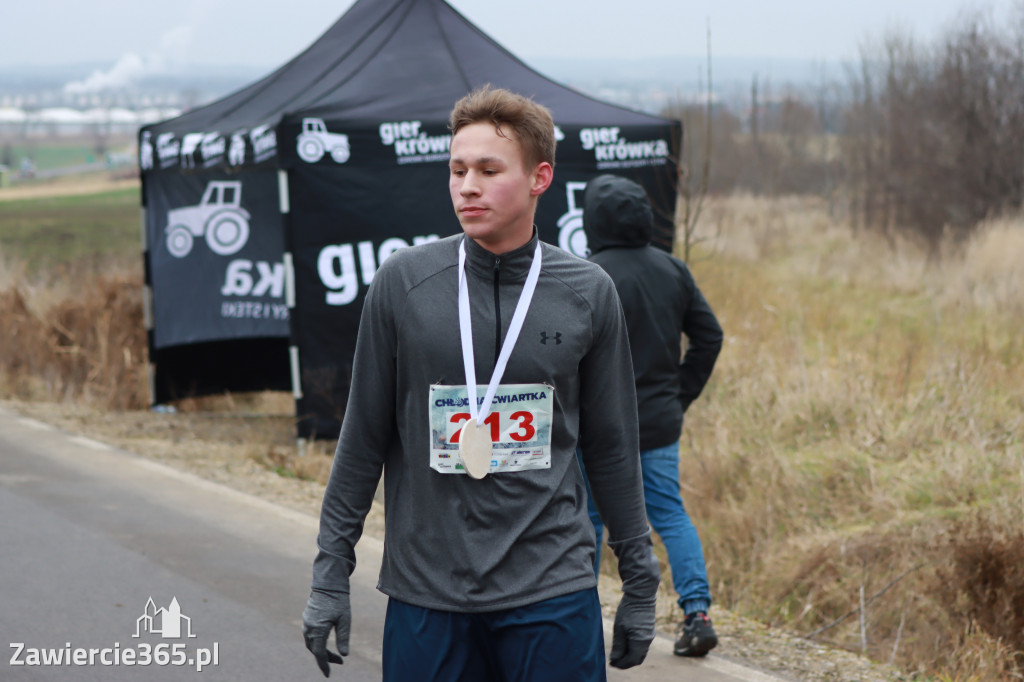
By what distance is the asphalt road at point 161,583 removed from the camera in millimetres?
4500

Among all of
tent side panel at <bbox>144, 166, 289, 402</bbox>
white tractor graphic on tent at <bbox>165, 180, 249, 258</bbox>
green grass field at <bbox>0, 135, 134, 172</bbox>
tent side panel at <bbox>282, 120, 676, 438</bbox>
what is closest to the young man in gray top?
tent side panel at <bbox>282, 120, 676, 438</bbox>

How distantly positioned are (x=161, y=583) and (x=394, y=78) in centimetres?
507

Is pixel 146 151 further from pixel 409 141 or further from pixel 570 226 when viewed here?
pixel 570 226

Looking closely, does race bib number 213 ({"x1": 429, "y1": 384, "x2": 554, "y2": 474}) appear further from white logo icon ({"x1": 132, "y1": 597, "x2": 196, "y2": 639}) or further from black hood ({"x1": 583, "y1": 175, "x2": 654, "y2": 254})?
white logo icon ({"x1": 132, "y1": 597, "x2": 196, "y2": 639})

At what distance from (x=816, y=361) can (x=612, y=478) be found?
851 centimetres

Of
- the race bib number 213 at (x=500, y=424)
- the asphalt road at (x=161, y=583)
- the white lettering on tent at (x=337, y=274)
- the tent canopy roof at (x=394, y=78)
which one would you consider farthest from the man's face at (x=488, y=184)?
the tent canopy roof at (x=394, y=78)

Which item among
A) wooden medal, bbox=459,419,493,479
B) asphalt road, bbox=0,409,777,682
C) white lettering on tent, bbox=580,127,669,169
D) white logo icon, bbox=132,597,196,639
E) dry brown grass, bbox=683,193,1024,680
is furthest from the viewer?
white lettering on tent, bbox=580,127,669,169

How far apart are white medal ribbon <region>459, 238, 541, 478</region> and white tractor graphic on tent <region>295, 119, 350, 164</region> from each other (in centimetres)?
626

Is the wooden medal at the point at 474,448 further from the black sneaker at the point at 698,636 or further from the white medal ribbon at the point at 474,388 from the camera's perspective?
the black sneaker at the point at 698,636

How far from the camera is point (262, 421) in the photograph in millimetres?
10648

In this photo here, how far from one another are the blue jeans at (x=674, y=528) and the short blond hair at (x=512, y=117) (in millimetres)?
2301

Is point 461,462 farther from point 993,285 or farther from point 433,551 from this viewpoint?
point 993,285

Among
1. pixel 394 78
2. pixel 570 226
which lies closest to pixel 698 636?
pixel 570 226

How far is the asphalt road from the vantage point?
14.8 ft
